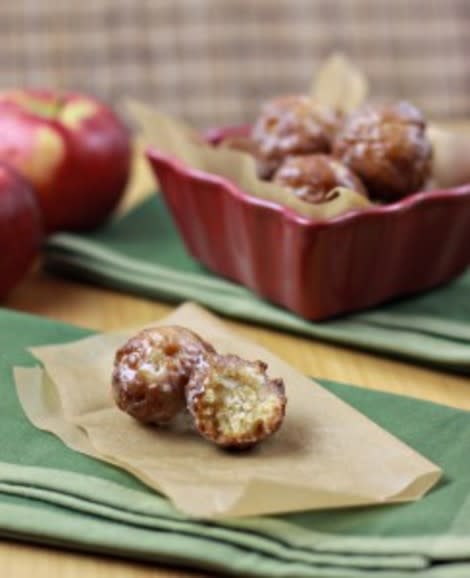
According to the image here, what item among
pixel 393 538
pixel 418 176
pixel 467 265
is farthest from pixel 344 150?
pixel 393 538

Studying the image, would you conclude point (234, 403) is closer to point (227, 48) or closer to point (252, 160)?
point (252, 160)

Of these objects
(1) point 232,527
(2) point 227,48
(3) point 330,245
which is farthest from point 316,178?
(2) point 227,48

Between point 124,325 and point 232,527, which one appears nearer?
point 232,527

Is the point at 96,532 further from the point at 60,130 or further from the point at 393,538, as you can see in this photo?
the point at 60,130

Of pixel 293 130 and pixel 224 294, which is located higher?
pixel 293 130

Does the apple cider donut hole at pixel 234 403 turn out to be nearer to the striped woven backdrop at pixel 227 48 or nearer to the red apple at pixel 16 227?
the red apple at pixel 16 227

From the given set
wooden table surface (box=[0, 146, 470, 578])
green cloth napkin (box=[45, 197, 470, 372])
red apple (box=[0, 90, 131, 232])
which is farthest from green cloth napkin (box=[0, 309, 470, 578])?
red apple (box=[0, 90, 131, 232])
